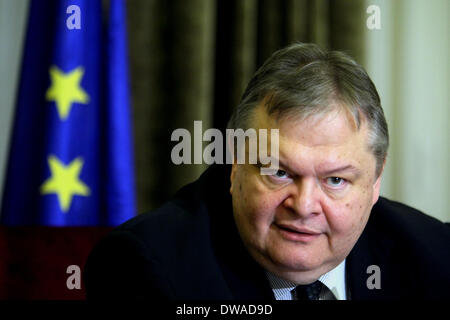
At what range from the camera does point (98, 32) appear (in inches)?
71.8

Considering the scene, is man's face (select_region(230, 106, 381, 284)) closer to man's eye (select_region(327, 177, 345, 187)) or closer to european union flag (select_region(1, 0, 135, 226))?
man's eye (select_region(327, 177, 345, 187))

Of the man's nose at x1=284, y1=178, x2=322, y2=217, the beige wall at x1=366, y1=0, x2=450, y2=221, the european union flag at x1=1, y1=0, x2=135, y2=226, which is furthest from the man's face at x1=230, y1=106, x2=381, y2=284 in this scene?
the beige wall at x1=366, y1=0, x2=450, y2=221

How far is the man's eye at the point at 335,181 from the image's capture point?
1112mm

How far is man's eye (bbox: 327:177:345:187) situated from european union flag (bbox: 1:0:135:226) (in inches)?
32.8

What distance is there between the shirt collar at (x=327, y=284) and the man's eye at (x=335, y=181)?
0.79 ft

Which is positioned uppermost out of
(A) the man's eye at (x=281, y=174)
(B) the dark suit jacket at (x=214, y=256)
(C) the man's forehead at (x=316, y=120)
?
(C) the man's forehead at (x=316, y=120)

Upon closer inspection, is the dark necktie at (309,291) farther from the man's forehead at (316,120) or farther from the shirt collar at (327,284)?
the man's forehead at (316,120)

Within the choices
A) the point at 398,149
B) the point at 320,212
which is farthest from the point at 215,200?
the point at 398,149

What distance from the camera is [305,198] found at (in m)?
1.08

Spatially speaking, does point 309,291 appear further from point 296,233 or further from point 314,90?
point 314,90

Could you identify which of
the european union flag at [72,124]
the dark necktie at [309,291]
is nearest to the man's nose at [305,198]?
the dark necktie at [309,291]

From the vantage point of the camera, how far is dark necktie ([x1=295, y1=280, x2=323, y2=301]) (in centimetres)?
121

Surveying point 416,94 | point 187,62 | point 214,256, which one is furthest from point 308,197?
point 416,94
